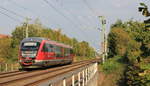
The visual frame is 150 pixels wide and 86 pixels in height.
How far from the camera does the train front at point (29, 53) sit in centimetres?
2333

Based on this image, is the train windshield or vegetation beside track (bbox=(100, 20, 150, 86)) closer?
vegetation beside track (bbox=(100, 20, 150, 86))

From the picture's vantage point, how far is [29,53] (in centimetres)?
2347

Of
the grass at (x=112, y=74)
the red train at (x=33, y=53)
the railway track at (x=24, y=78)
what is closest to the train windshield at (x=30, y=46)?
the red train at (x=33, y=53)

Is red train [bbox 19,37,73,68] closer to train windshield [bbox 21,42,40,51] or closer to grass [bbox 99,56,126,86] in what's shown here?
train windshield [bbox 21,42,40,51]

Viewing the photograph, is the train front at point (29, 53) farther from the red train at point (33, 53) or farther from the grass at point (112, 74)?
the grass at point (112, 74)

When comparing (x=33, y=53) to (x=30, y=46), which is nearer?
(x=33, y=53)

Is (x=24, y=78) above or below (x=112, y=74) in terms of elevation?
above

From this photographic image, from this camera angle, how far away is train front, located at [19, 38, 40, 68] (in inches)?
918

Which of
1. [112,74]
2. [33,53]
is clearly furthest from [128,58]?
[33,53]

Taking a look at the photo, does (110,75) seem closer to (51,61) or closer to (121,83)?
(121,83)

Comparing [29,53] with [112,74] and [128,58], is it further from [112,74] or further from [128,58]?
[128,58]

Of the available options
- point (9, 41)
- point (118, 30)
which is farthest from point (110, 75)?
point (9, 41)

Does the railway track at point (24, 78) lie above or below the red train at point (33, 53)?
below

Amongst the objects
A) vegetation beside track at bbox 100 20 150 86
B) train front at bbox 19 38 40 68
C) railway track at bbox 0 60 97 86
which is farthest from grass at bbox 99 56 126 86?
railway track at bbox 0 60 97 86
